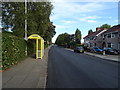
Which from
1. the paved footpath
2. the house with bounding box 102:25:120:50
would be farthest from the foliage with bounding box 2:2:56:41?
the house with bounding box 102:25:120:50

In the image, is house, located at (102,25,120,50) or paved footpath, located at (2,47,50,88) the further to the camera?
house, located at (102,25,120,50)

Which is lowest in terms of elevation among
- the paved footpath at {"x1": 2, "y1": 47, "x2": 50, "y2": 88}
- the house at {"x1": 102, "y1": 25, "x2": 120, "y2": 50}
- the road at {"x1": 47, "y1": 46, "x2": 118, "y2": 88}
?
the road at {"x1": 47, "y1": 46, "x2": 118, "y2": 88}

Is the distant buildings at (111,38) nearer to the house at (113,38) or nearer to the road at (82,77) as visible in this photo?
the house at (113,38)

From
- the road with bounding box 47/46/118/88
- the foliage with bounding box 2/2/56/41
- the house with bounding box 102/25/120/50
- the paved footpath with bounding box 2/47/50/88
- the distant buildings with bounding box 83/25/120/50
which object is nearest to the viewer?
the paved footpath with bounding box 2/47/50/88

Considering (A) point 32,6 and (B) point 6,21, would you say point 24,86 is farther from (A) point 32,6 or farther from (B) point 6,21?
(A) point 32,6

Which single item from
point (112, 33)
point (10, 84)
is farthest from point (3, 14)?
point (112, 33)

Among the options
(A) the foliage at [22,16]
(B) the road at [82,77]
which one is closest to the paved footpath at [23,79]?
(B) the road at [82,77]

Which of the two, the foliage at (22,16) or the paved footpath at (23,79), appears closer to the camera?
the paved footpath at (23,79)

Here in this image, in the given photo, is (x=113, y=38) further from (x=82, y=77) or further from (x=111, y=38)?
(x=82, y=77)

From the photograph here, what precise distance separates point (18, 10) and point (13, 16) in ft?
3.27

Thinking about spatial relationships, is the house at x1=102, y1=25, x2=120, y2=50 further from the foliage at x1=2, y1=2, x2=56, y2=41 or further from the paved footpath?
the paved footpath

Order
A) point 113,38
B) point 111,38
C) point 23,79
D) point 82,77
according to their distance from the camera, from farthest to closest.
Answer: point 111,38 < point 113,38 < point 82,77 < point 23,79

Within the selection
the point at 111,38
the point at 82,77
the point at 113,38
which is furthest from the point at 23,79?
the point at 111,38

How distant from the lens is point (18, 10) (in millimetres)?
15930
